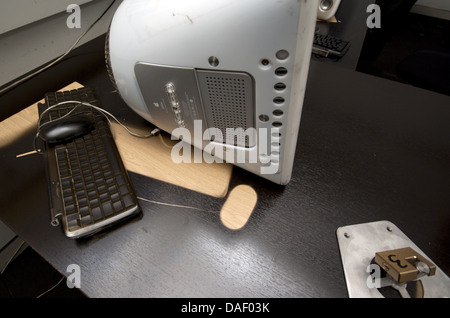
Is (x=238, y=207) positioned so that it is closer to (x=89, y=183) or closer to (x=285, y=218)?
(x=285, y=218)

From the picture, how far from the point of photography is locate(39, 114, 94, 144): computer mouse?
65 centimetres

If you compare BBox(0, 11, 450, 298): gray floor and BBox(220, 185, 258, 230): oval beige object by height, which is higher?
BBox(220, 185, 258, 230): oval beige object

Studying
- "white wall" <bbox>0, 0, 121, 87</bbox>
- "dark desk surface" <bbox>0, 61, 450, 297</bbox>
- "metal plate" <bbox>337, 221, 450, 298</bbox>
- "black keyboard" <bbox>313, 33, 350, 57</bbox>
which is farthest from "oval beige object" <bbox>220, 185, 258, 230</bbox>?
"white wall" <bbox>0, 0, 121, 87</bbox>

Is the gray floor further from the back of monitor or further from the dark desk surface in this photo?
the back of monitor

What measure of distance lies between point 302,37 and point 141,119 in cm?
51

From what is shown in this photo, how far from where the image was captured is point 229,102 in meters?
0.52

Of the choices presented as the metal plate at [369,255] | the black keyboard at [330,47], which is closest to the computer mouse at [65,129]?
the metal plate at [369,255]

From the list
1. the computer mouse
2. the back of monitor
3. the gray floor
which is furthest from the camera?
the gray floor

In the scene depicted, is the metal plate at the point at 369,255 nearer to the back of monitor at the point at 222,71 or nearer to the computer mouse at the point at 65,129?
the back of monitor at the point at 222,71

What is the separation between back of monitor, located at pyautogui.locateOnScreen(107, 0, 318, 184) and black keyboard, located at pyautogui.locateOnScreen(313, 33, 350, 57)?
63 cm

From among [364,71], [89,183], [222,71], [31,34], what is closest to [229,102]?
[222,71]

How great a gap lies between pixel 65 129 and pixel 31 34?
62 centimetres

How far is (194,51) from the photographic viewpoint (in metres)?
0.48
